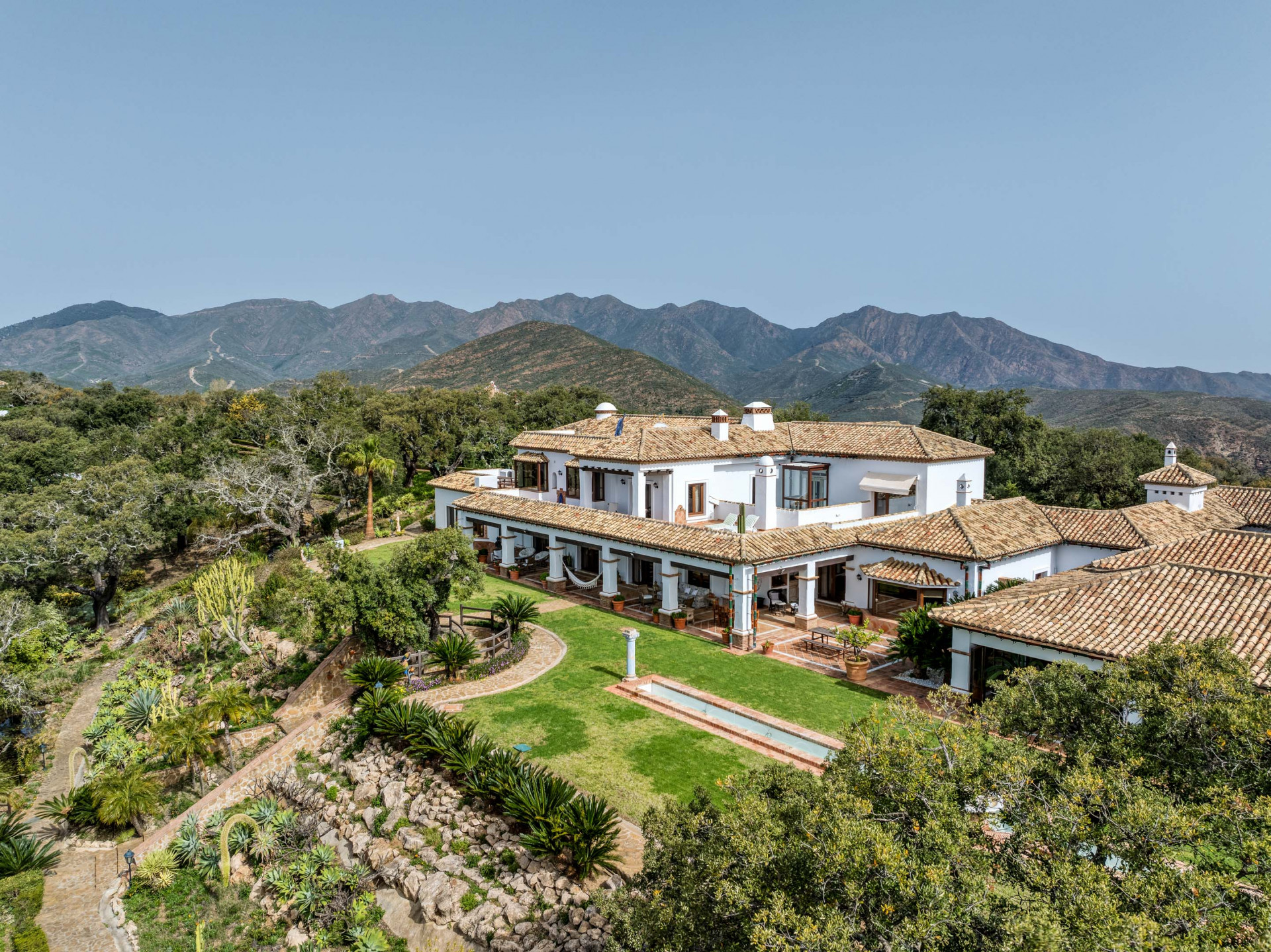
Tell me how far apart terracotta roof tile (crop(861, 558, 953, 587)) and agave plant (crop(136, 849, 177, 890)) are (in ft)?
70.2

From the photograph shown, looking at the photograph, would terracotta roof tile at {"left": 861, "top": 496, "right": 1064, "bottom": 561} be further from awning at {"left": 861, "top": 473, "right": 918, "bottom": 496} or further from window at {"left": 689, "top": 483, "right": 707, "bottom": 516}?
window at {"left": 689, "top": 483, "right": 707, "bottom": 516}

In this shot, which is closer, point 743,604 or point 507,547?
point 743,604

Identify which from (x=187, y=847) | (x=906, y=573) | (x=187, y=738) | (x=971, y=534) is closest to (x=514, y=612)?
(x=187, y=738)

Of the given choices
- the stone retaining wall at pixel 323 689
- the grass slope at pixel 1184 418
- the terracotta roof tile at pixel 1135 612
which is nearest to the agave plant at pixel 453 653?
the stone retaining wall at pixel 323 689

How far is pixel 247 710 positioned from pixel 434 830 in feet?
29.9

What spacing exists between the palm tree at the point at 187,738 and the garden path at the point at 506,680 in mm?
6142

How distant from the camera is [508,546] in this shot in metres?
35.0

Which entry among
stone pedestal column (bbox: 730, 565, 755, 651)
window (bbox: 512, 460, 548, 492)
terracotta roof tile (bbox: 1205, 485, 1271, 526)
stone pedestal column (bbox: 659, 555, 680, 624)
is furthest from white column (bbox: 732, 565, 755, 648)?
terracotta roof tile (bbox: 1205, 485, 1271, 526)

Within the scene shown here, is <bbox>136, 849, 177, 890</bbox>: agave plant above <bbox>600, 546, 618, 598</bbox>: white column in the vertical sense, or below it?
below

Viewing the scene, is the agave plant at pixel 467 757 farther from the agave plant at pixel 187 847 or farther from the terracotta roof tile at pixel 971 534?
the terracotta roof tile at pixel 971 534

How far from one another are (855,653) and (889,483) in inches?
455

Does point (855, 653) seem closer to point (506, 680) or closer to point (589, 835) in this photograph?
point (506, 680)

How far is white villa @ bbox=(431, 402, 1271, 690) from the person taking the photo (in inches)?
972

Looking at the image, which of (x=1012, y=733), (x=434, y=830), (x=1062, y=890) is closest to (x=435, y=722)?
(x=434, y=830)
